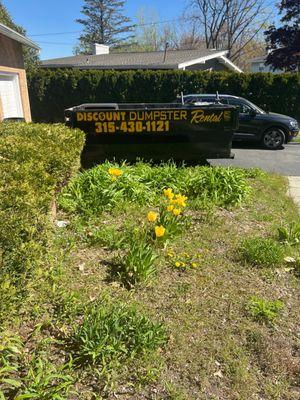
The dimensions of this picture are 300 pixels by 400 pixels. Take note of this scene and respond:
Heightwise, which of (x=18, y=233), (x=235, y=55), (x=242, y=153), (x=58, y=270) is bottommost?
(x=242, y=153)

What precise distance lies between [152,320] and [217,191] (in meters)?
2.99

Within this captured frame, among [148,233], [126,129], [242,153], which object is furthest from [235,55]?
[148,233]

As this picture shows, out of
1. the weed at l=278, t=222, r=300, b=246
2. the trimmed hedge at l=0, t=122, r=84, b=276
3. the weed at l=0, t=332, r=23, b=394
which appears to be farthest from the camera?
the weed at l=278, t=222, r=300, b=246

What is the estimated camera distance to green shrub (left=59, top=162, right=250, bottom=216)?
5.00 metres

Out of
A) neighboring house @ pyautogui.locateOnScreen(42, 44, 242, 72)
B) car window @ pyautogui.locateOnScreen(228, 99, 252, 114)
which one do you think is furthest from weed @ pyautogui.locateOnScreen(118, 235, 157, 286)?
neighboring house @ pyautogui.locateOnScreen(42, 44, 242, 72)

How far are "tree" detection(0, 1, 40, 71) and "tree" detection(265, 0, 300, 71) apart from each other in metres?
16.4

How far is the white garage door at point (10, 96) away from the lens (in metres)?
12.1

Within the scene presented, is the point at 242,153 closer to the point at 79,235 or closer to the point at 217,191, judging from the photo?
the point at 217,191

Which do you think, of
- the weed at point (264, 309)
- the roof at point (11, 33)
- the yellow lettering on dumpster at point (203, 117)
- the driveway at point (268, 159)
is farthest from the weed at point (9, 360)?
the roof at point (11, 33)

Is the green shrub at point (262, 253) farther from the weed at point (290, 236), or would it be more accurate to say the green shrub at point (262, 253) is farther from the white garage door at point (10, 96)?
the white garage door at point (10, 96)

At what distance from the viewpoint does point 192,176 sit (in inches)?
232

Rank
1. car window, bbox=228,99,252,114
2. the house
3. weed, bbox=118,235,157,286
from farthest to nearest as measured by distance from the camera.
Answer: car window, bbox=228,99,252,114 → the house → weed, bbox=118,235,157,286

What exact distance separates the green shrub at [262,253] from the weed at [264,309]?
61 centimetres

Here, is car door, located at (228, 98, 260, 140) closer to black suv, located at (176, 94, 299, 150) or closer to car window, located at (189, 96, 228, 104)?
black suv, located at (176, 94, 299, 150)
